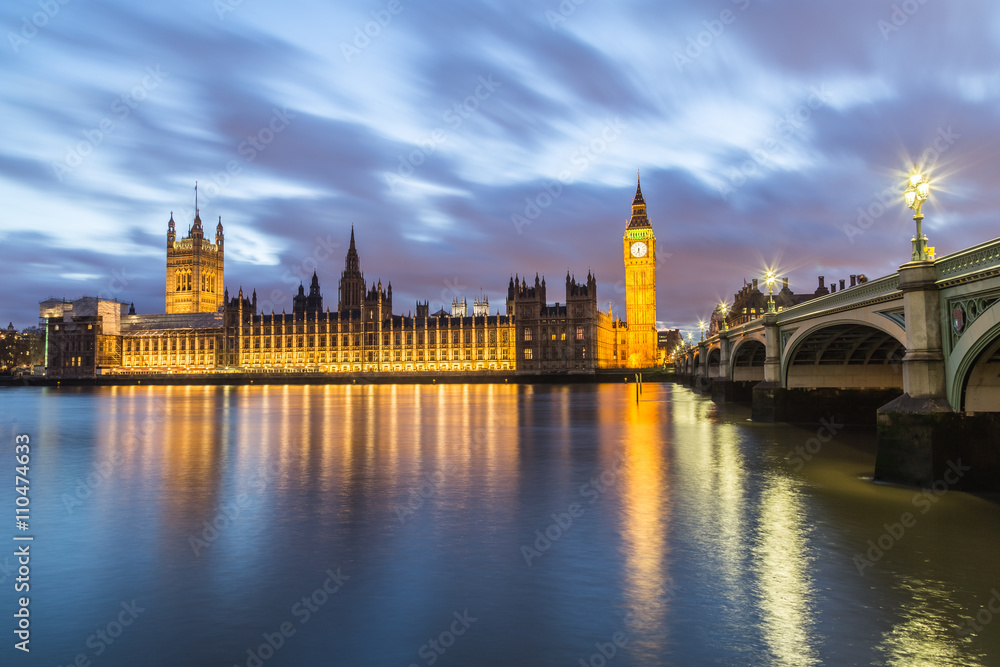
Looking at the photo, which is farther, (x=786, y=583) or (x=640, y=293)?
(x=640, y=293)

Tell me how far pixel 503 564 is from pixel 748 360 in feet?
183

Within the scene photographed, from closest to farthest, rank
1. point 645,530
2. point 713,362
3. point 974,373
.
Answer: point 645,530
point 974,373
point 713,362

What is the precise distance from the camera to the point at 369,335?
17200cm

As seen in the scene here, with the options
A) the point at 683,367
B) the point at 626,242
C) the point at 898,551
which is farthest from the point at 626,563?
the point at 626,242

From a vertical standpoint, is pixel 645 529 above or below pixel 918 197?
below

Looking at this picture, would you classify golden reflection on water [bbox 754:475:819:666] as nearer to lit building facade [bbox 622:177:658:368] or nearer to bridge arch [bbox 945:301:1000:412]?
bridge arch [bbox 945:301:1000:412]

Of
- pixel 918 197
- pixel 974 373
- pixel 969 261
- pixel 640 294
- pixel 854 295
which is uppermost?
pixel 640 294

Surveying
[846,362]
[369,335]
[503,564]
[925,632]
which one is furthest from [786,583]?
[369,335]

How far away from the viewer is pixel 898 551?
535 inches

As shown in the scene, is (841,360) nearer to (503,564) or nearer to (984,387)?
(984,387)

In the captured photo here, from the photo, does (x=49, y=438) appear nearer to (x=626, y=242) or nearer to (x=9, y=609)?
(x=9, y=609)

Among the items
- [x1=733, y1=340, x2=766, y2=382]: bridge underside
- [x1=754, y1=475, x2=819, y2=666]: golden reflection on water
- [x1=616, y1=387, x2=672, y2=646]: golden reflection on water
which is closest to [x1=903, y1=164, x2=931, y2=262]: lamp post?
[x1=754, y1=475, x2=819, y2=666]: golden reflection on water

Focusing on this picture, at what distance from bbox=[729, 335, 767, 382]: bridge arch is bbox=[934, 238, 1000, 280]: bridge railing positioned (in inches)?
1272

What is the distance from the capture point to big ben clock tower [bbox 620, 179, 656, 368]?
185 m
